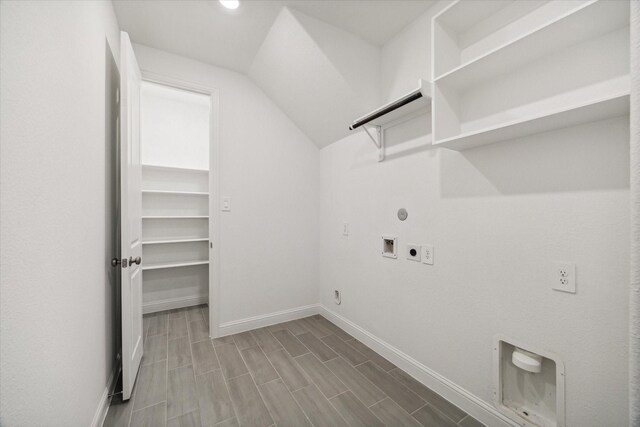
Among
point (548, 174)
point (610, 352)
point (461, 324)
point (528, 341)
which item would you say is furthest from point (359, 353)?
point (548, 174)

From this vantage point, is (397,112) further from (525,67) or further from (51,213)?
(51,213)

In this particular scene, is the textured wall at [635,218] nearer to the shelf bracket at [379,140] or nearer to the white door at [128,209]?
the shelf bracket at [379,140]

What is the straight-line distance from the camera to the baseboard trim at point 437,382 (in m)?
1.35

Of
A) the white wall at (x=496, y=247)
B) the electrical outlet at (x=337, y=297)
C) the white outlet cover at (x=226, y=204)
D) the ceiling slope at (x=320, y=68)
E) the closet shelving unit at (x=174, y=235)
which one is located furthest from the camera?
the closet shelving unit at (x=174, y=235)

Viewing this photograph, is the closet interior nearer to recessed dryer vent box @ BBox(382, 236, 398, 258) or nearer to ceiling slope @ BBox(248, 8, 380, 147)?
ceiling slope @ BBox(248, 8, 380, 147)

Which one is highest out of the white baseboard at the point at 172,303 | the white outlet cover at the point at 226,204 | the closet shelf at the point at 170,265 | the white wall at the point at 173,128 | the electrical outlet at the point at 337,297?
the white wall at the point at 173,128

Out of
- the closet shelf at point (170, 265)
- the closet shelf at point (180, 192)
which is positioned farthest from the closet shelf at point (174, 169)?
the closet shelf at point (170, 265)

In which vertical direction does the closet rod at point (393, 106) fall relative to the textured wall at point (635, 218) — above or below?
above

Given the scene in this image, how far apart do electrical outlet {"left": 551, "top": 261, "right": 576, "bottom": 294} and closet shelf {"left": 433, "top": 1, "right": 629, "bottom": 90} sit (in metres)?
0.94

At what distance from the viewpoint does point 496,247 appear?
1.35 m

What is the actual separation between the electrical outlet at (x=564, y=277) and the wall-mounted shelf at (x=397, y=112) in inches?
43.4

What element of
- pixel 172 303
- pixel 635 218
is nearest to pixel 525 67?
pixel 635 218

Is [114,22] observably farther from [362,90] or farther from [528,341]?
[528,341]

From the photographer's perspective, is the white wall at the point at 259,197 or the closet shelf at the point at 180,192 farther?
the closet shelf at the point at 180,192
